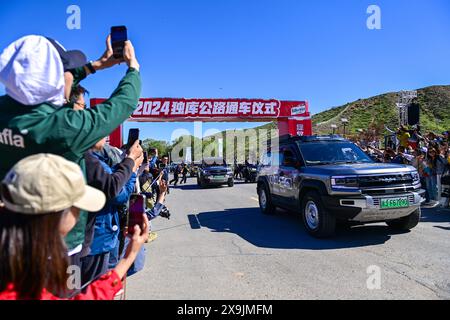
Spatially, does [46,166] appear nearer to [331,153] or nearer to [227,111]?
[331,153]

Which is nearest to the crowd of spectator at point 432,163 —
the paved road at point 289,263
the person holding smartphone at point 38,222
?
the paved road at point 289,263

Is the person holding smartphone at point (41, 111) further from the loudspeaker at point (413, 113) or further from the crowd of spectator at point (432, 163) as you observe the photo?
the loudspeaker at point (413, 113)

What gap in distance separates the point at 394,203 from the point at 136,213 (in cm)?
494

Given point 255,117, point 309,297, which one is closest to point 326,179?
point 309,297

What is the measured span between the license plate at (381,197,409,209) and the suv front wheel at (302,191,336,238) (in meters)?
0.87

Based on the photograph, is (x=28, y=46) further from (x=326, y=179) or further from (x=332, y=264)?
(x=326, y=179)

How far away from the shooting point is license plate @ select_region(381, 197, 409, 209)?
18.4ft

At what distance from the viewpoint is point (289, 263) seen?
15.9 feet

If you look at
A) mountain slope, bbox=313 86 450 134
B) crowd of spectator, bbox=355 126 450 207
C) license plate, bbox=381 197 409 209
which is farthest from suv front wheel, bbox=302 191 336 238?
mountain slope, bbox=313 86 450 134

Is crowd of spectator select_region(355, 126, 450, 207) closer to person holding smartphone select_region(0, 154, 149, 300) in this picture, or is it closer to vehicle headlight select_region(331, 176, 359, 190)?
vehicle headlight select_region(331, 176, 359, 190)

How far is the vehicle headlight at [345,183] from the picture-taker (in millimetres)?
5695

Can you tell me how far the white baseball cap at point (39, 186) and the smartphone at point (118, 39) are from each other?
851 mm
